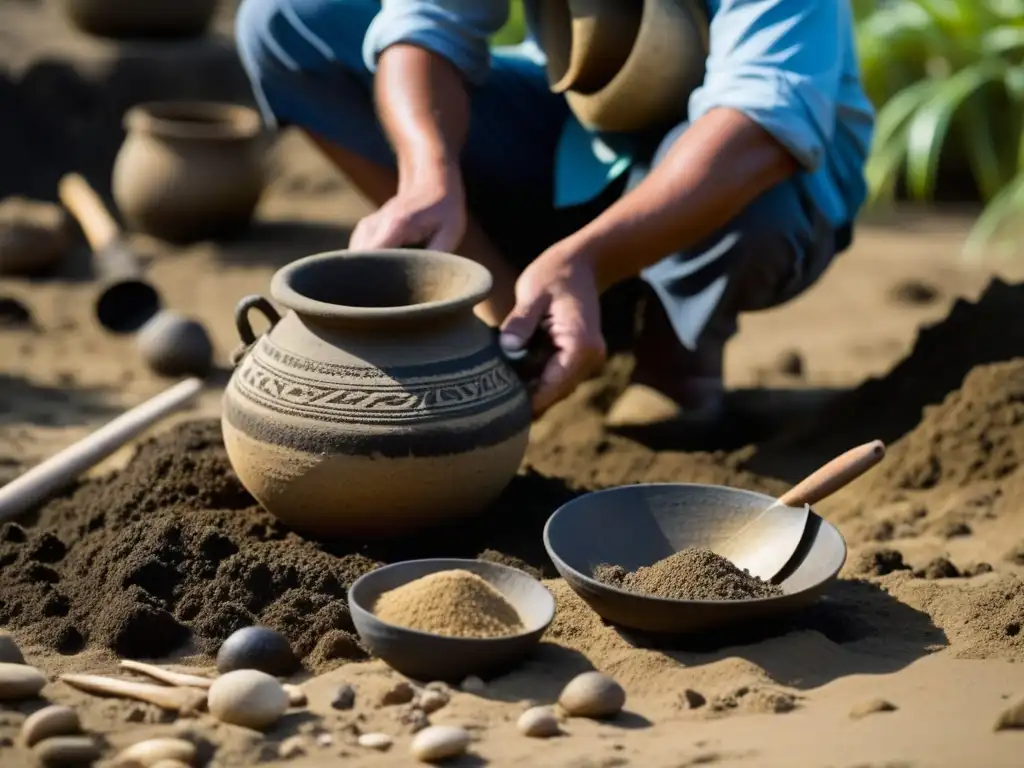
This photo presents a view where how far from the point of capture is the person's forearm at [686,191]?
12.7ft

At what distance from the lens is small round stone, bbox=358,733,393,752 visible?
105 inches

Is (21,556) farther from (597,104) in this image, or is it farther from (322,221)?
(322,221)

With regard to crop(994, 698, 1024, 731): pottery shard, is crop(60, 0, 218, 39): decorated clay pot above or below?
above

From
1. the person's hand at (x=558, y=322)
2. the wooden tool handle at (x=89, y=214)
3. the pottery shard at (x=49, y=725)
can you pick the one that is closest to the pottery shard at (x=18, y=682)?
the pottery shard at (x=49, y=725)

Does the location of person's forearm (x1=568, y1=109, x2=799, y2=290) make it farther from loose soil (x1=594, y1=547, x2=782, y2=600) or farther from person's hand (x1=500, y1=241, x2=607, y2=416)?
loose soil (x1=594, y1=547, x2=782, y2=600)

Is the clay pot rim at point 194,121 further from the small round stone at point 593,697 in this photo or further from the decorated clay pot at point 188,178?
the small round stone at point 593,697

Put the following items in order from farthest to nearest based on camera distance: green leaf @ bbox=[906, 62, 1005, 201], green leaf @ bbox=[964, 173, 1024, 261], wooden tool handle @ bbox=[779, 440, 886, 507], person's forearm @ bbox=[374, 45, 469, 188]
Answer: green leaf @ bbox=[906, 62, 1005, 201]
green leaf @ bbox=[964, 173, 1024, 261]
person's forearm @ bbox=[374, 45, 469, 188]
wooden tool handle @ bbox=[779, 440, 886, 507]

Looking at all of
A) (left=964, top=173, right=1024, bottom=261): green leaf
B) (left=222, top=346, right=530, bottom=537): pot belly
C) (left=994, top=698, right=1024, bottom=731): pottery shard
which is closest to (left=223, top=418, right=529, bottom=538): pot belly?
(left=222, top=346, right=530, bottom=537): pot belly

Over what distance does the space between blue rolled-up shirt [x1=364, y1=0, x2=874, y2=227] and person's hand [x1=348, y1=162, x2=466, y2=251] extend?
623 mm

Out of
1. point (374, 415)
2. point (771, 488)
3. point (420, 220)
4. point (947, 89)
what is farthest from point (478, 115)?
point (947, 89)

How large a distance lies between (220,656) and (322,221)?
4657 millimetres

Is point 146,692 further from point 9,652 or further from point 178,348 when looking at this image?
point 178,348

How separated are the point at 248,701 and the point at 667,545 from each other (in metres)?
1.12

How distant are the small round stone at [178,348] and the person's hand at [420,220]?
1419mm
